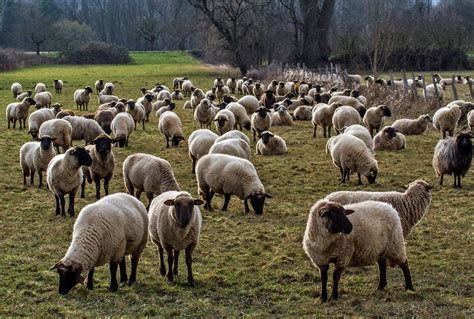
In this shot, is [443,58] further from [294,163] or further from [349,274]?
[349,274]

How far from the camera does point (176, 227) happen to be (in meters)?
8.09

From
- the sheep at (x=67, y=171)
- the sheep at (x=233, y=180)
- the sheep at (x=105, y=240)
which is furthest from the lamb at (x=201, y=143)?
the sheep at (x=105, y=240)

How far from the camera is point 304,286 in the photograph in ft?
26.3

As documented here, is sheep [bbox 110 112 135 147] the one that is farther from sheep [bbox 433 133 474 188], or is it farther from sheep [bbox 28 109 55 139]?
sheep [bbox 433 133 474 188]

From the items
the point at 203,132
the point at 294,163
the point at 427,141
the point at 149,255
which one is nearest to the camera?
the point at 149,255

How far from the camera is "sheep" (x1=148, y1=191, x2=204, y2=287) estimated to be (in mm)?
7986

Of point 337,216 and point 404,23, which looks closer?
point 337,216

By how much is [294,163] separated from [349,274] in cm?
887

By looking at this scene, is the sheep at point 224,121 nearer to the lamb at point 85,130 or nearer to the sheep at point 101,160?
the lamb at point 85,130

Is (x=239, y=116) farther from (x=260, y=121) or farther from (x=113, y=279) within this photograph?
(x=113, y=279)

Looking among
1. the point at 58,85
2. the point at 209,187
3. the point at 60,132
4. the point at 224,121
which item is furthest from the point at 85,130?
the point at 58,85

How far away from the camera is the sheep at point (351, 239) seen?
7125mm

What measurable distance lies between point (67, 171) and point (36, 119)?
33.7ft

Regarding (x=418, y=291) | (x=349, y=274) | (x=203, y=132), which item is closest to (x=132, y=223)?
(x=349, y=274)
